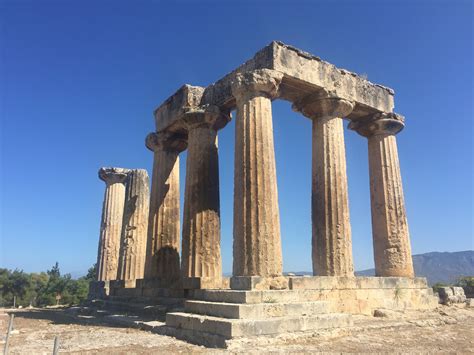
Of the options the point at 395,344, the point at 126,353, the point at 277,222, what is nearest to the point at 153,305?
the point at 277,222

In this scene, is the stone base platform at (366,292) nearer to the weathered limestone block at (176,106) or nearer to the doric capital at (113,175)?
the weathered limestone block at (176,106)

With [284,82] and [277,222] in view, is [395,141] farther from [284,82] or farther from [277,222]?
[277,222]

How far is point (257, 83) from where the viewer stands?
13.5 m

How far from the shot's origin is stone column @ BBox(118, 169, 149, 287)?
22.1 m

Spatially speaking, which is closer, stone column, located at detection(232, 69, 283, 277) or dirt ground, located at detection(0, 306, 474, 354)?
dirt ground, located at detection(0, 306, 474, 354)

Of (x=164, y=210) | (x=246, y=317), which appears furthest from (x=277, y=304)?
(x=164, y=210)

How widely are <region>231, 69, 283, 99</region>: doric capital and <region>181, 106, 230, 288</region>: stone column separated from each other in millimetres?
2887

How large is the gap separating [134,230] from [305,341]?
15293mm

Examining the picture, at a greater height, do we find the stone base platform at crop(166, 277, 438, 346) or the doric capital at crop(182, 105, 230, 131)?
the doric capital at crop(182, 105, 230, 131)

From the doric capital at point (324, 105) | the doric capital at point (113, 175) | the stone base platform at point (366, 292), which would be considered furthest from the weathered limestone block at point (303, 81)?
the doric capital at point (113, 175)

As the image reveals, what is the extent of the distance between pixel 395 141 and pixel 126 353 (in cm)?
1503

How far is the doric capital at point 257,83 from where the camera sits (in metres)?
13.5

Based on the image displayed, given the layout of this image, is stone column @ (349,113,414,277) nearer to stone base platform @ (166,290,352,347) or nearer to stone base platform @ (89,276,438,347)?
stone base platform @ (89,276,438,347)

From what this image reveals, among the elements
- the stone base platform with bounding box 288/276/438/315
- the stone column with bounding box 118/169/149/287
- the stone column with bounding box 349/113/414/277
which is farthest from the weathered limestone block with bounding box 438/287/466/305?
the stone column with bounding box 118/169/149/287
